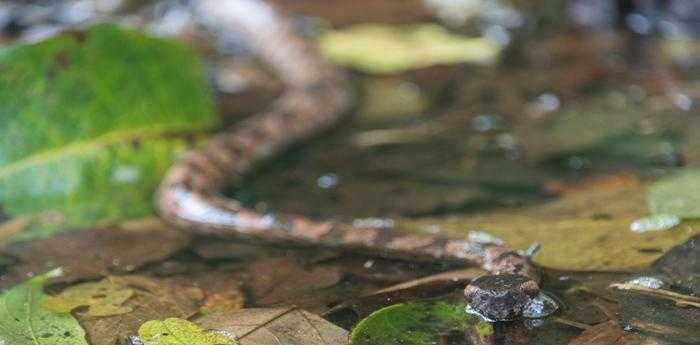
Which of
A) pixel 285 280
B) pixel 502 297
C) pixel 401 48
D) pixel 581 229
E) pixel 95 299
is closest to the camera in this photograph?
pixel 502 297

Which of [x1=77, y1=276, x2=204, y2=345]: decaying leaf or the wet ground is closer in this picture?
[x1=77, y1=276, x2=204, y2=345]: decaying leaf

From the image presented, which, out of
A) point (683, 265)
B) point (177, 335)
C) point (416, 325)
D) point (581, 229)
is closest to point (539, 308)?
point (416, 325)

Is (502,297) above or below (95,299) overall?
above

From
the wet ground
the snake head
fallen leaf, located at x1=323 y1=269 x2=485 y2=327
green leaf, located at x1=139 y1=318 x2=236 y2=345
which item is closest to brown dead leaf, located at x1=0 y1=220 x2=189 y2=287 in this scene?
the wet ground

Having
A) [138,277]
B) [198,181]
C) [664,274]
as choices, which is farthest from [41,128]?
[664,274]

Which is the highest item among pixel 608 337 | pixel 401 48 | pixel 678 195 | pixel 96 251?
pixel 401 48

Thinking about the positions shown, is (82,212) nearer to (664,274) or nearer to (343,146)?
(343,146)

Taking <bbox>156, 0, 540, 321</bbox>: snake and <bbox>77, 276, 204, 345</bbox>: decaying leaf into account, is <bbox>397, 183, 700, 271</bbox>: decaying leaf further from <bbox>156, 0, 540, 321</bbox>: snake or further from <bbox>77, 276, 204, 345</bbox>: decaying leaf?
<bbox>77, 276, 204, 345</bbox>: decaying leaf

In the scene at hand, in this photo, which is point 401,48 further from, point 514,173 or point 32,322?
point 32,322
